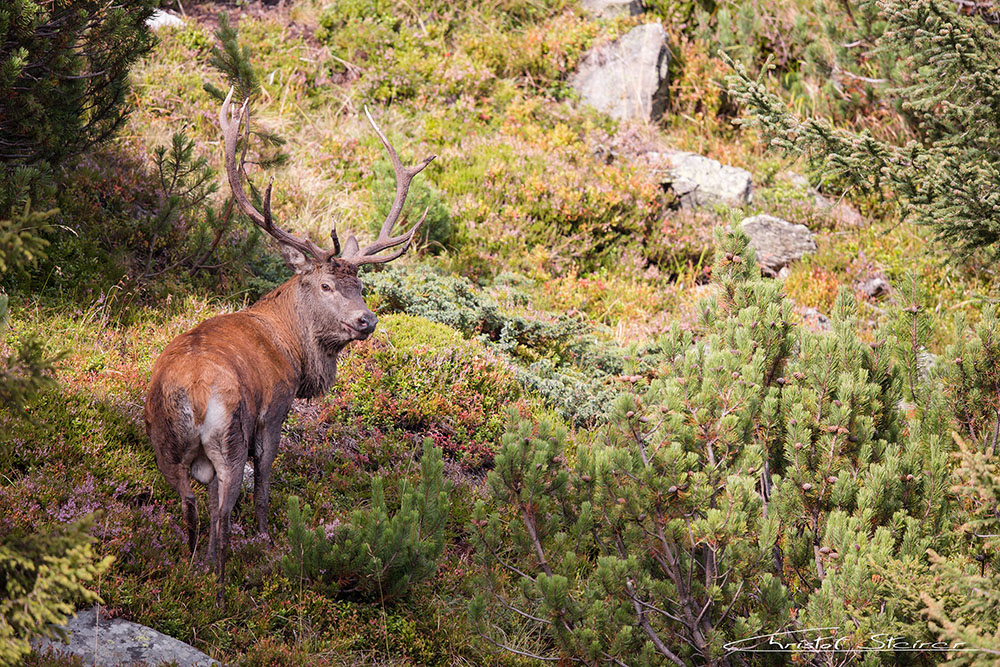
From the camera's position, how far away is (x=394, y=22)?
1391 centimetres

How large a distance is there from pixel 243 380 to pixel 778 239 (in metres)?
7.96

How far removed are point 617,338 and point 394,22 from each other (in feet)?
22.5

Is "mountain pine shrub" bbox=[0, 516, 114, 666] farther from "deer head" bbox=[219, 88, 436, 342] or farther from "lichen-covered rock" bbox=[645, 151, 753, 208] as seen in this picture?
"lichen-covered rock" bbox=[645, 151, 753, 208]

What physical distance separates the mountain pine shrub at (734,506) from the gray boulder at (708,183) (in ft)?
21.7

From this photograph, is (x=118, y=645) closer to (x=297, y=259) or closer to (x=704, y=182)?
(x=297, y=259)

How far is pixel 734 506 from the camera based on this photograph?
4.42 meters

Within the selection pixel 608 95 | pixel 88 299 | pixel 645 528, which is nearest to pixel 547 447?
pixel 645 528

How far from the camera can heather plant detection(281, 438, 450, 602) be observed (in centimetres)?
535

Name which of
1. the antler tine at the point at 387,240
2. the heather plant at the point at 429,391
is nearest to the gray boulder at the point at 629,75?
the heather plant at the point at 429,391

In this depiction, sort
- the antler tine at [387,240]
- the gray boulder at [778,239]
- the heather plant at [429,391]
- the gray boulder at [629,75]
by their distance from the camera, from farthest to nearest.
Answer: the gray boulder at [629,75], the gray boulder at [778,239], the heather plant at [429,391], the antler tine at [387,240]

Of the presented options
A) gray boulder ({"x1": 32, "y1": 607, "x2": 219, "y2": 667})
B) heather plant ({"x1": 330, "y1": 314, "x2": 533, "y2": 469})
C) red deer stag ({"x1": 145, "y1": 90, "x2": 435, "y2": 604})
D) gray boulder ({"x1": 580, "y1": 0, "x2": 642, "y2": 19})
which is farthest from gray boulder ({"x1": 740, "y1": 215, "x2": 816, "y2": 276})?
gray boulder ({"x1": 32, "y1": 607, "x2": 219, "y2": 667})

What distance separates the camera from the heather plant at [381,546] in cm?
535

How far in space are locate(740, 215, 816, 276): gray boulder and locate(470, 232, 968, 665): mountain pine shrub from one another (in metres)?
5.88

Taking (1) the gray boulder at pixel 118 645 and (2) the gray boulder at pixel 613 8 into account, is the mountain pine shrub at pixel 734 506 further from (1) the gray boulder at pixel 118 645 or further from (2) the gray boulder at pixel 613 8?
Result: (2) the gray boulder at pixel 613 8
